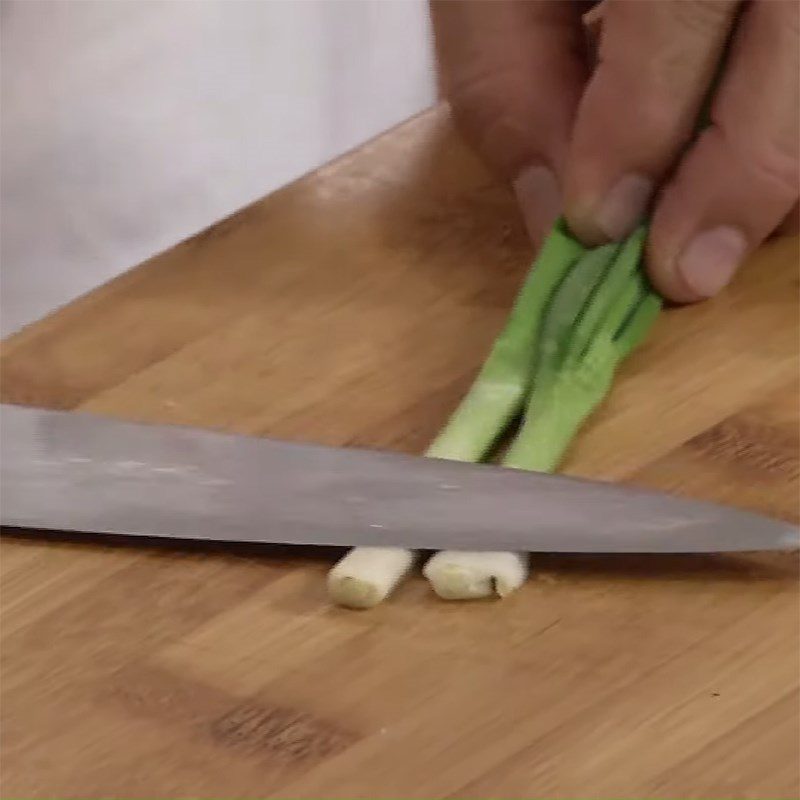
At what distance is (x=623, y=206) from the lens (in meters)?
0.76

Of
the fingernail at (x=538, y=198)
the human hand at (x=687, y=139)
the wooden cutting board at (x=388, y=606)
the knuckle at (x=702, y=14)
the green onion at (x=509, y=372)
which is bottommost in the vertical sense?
the wooden cutting board at (x=388, y=606)

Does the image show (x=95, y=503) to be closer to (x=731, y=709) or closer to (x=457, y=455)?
(x=457, y=455)

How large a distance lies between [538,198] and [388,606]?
0.32 m

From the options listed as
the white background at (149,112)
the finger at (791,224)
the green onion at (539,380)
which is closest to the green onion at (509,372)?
the green onion at (539,380)

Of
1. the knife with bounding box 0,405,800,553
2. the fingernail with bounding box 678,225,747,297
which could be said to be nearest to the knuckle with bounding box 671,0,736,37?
the fingernail with bounding box 678,225,747,297

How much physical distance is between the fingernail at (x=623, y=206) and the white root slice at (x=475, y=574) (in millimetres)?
242

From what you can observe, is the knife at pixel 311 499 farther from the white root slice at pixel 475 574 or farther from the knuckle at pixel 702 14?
the knuckle at pixel 702 14

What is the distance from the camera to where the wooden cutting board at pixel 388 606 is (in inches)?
21.5

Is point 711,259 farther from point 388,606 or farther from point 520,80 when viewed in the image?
point 388,606

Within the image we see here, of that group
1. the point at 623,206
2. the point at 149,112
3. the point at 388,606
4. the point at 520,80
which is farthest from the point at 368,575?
the point at 149,112

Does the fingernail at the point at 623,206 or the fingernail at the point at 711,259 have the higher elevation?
the fingernail at the point at 623,206

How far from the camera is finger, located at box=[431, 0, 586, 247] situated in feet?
2.75

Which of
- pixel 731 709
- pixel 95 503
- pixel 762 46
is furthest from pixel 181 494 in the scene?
pixel 762 46

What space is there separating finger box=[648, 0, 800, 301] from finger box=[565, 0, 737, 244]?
15 mm
